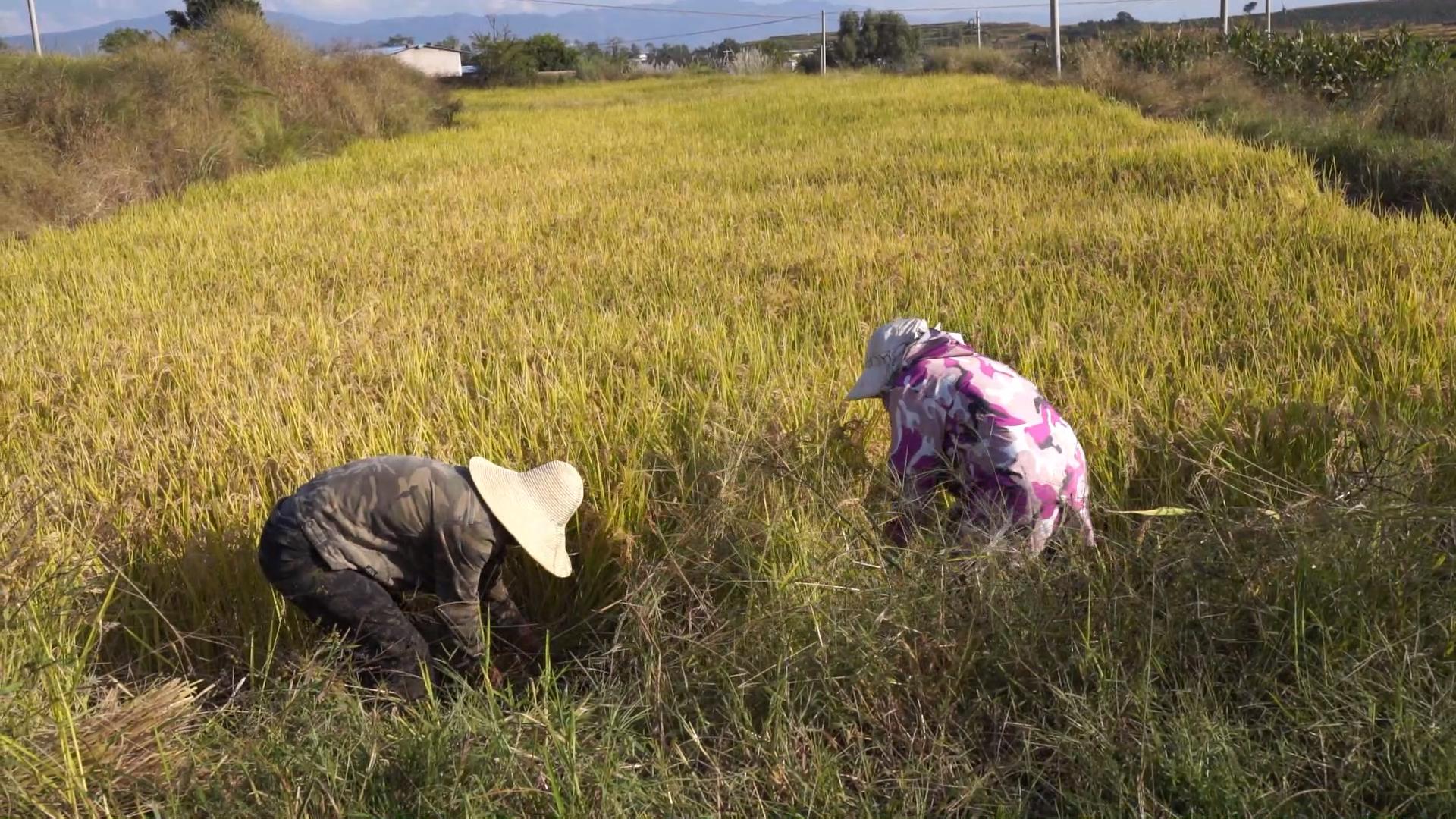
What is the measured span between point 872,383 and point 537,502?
2.43 ft

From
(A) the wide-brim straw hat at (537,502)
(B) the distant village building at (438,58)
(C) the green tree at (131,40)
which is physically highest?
(B) the distant village building at (438,58)

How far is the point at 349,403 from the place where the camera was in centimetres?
308

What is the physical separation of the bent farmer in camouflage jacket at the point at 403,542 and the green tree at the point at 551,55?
3026 cm

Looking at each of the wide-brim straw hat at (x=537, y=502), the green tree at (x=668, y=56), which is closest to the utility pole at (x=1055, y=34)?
the wide-brim straw hat at (x=537, y=502)

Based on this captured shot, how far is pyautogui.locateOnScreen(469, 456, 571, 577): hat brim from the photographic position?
2041mm

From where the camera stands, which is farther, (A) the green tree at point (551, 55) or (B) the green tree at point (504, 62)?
(A) the green tree at point (551, 55)

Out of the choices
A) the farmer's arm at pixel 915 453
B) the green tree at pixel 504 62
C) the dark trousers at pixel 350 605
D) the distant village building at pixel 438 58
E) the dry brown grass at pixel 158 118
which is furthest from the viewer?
the distant village building at pixel 438 58

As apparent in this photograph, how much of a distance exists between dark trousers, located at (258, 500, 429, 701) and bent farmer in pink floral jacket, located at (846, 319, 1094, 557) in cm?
98

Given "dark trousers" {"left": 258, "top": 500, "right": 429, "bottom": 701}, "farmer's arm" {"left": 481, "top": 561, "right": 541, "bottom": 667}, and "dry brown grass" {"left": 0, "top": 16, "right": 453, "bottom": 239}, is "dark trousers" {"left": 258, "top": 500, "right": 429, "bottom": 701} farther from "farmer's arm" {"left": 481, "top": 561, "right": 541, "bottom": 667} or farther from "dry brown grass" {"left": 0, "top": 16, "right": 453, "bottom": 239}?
"dry brown grass" {"left": 0, "top": 16, "right": 453, "bottom": 239}

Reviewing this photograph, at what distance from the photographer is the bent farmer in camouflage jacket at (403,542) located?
6.59ft

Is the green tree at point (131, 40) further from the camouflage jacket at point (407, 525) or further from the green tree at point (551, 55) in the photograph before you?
the green tree at point (551, 55)

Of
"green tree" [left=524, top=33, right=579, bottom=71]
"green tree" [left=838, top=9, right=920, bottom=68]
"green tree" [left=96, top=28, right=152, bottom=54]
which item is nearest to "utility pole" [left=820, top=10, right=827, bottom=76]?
"green tree" [left=838, top=9, right=920, bottom=68]

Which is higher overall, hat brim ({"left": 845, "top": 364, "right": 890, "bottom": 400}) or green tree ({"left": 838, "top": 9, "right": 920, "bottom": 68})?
green tree ({"left": 838, "top": 9, "right": 920, "bottom": 68})

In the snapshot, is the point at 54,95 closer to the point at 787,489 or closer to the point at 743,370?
the point at 743,370
